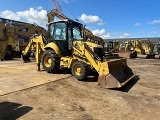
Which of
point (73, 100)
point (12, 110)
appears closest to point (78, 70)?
point (73, 100)

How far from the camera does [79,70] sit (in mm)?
10016

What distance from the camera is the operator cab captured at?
1123 cm

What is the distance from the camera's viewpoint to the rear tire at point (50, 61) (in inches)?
442

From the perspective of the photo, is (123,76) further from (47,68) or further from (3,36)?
(3,36)

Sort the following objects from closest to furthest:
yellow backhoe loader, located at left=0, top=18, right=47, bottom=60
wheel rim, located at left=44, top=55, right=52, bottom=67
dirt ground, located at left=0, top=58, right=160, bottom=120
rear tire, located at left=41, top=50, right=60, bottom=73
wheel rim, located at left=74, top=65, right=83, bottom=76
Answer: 1. dirt ground, located at left=0, top=58, right=160, bottom=120
2. wheel rim, located at left=74, top=65, right=83, bottom=76
3. rear tire, located at left=41, top=50, right=60, bottom=73
4. wheel rim, located at left=44, top=55, right=52, bottom=67
5. yellow backhoe loader, located at left=0, top=18, right=47, bottom=60

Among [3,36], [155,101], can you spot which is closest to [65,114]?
[155,101]

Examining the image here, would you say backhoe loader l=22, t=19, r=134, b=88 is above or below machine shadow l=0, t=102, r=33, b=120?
above

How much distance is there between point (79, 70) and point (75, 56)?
0.89m

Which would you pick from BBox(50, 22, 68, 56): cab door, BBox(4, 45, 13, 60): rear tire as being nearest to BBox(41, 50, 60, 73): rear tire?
BBox(50, 22, 68, 56): cab door

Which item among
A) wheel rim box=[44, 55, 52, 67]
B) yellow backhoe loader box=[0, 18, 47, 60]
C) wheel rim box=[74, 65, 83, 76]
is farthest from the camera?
yellow backhoe loader box=[0, 18, 47, 60]

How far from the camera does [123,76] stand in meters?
10.0

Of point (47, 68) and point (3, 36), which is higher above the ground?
point (3, 36)

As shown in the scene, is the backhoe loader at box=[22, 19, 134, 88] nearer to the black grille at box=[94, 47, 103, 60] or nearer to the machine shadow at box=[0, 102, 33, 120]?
the black grille at box=[94, 47, 103, 60]

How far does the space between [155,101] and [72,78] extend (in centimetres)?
408
